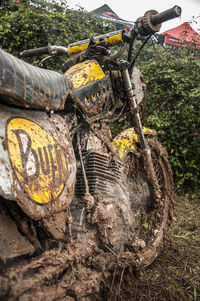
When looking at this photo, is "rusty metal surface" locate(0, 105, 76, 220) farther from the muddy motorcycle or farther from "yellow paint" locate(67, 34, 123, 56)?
"yellow paint" locate(67, 34, 123, 56)

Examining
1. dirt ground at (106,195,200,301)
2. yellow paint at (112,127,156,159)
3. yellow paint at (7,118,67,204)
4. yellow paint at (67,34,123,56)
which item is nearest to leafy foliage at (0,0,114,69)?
yellow paint at (67,34,123,56)

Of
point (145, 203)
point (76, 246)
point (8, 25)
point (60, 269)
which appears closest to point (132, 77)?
point (145, 203)

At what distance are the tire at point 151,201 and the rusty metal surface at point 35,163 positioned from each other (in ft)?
3.01

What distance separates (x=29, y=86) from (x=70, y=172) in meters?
0.42

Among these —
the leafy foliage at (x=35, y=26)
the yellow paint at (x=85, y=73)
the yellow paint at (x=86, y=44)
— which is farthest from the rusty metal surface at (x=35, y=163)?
the leafy foliage at (x=35, y=26)

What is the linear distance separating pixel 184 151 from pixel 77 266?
2.69 meters

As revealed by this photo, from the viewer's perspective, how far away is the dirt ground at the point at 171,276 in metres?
1.64

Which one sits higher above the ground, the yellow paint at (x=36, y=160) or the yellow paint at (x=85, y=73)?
the yellow paint at (x=85, y=73)

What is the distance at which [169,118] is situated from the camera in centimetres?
359

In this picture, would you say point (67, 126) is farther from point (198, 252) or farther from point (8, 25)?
point (8, 25)

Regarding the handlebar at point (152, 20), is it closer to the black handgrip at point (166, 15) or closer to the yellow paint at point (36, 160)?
the black handgrip at point (166, 15)

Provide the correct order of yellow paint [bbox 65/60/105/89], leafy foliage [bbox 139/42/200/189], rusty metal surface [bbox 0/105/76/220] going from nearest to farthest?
rusty metal surface [bbox 0/105/76/220], yellow paint [bbox 65/60/105/89], leafy foliage [bbox 139/42/200/189]

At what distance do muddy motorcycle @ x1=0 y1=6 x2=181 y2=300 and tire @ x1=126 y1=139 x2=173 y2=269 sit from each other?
26 mm

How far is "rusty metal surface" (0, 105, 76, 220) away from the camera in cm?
92
